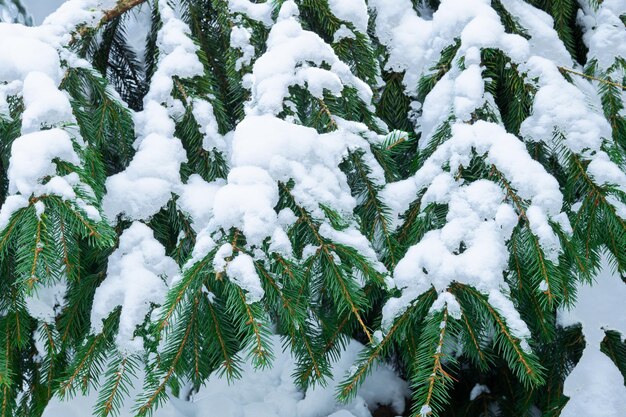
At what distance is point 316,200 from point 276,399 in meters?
1.81

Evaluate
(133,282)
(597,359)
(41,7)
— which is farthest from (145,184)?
(41,7)

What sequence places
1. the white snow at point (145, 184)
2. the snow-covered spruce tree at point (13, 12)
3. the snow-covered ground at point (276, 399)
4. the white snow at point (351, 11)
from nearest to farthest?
1. the white snow at point (145, 184)
2. the white snow at point (351, 11)
3. the snow-covered ground at point (276, 399)
4. the snow-covered spruce tree at point (13, 12)

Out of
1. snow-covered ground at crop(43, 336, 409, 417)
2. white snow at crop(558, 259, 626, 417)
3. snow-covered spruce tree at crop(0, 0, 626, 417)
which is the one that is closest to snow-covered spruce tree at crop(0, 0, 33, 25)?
snow-covered spruce tree at crop(0, 0, 626, 417)

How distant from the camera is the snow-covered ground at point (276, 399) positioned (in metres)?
2.54

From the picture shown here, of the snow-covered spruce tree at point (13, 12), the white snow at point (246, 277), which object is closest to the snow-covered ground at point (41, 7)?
the snow-covered spruce tree at point (13, 12)

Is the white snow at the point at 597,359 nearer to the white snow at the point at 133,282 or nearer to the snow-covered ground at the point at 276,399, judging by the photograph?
the snow-covered ground at the point at 276,399

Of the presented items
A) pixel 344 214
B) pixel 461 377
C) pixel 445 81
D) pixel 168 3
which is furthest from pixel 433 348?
pixel 168 3

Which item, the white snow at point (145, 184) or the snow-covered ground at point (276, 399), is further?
the snow-covered ground at point (276, 399)

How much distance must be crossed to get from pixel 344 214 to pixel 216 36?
113 cm

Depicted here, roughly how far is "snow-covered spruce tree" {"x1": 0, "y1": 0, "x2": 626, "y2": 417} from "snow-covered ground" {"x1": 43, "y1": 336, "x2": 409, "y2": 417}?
76 centimetres

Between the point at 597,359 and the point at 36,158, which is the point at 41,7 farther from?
the point at 597,359

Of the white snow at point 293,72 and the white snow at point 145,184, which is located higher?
the white snow at point 293,72

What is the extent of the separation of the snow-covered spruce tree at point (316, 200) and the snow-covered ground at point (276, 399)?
29.8 inches

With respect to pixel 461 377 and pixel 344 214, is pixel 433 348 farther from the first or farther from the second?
pixel 461 377
